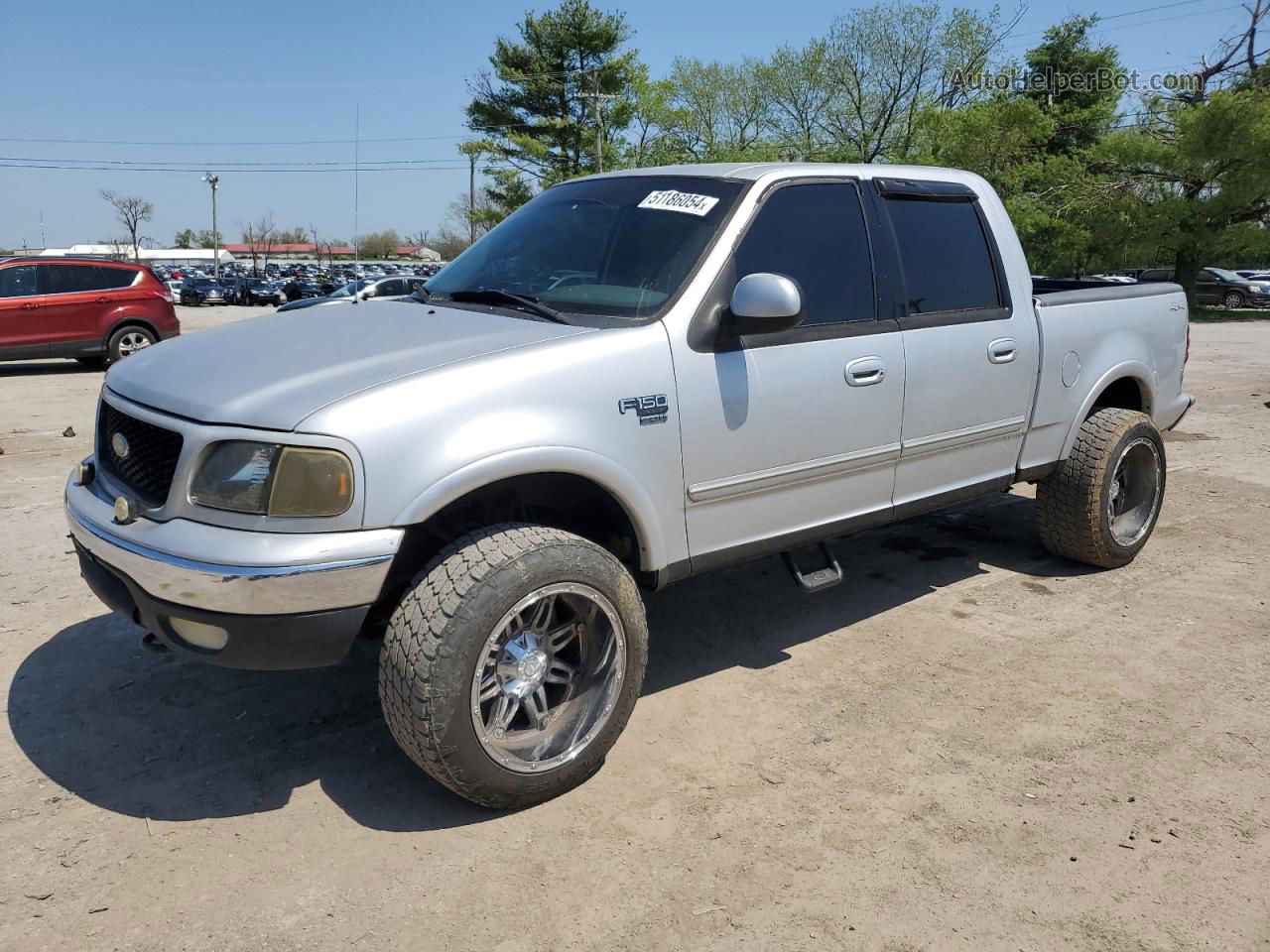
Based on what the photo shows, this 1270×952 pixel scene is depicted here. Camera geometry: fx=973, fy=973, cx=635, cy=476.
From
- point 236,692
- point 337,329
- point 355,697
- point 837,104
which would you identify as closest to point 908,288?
Answer: point 337,329

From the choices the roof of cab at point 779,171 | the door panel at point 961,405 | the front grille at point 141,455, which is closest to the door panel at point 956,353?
the door panel at point 961,405

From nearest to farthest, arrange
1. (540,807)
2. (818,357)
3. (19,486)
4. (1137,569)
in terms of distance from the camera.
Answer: (540,807) → (818,357) → (1137,569) → (19,486)

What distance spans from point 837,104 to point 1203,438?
4323 centimetres

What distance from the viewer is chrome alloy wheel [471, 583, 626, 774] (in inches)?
117

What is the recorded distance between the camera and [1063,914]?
2566 mm

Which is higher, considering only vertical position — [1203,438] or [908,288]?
[908,288]

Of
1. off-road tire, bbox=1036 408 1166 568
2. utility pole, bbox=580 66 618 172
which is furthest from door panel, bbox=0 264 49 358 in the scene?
utility pole, bbox=580 66 618 172

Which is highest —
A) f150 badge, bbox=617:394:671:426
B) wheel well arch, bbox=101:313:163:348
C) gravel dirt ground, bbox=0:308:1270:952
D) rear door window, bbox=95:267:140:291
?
rear door window, bbox=95:267:140:291

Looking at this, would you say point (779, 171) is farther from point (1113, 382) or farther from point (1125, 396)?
point (1125, 396)

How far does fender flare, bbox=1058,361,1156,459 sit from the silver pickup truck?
0.32m

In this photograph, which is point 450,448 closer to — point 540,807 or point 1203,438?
point 540,807

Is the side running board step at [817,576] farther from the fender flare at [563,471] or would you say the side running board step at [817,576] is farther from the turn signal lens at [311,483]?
the turn signal lens at [311,483]

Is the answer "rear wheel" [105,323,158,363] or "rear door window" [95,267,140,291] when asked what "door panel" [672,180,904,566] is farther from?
"rear door window" [95,267,140,291]

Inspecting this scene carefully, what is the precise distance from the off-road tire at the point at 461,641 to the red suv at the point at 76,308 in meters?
13.2
